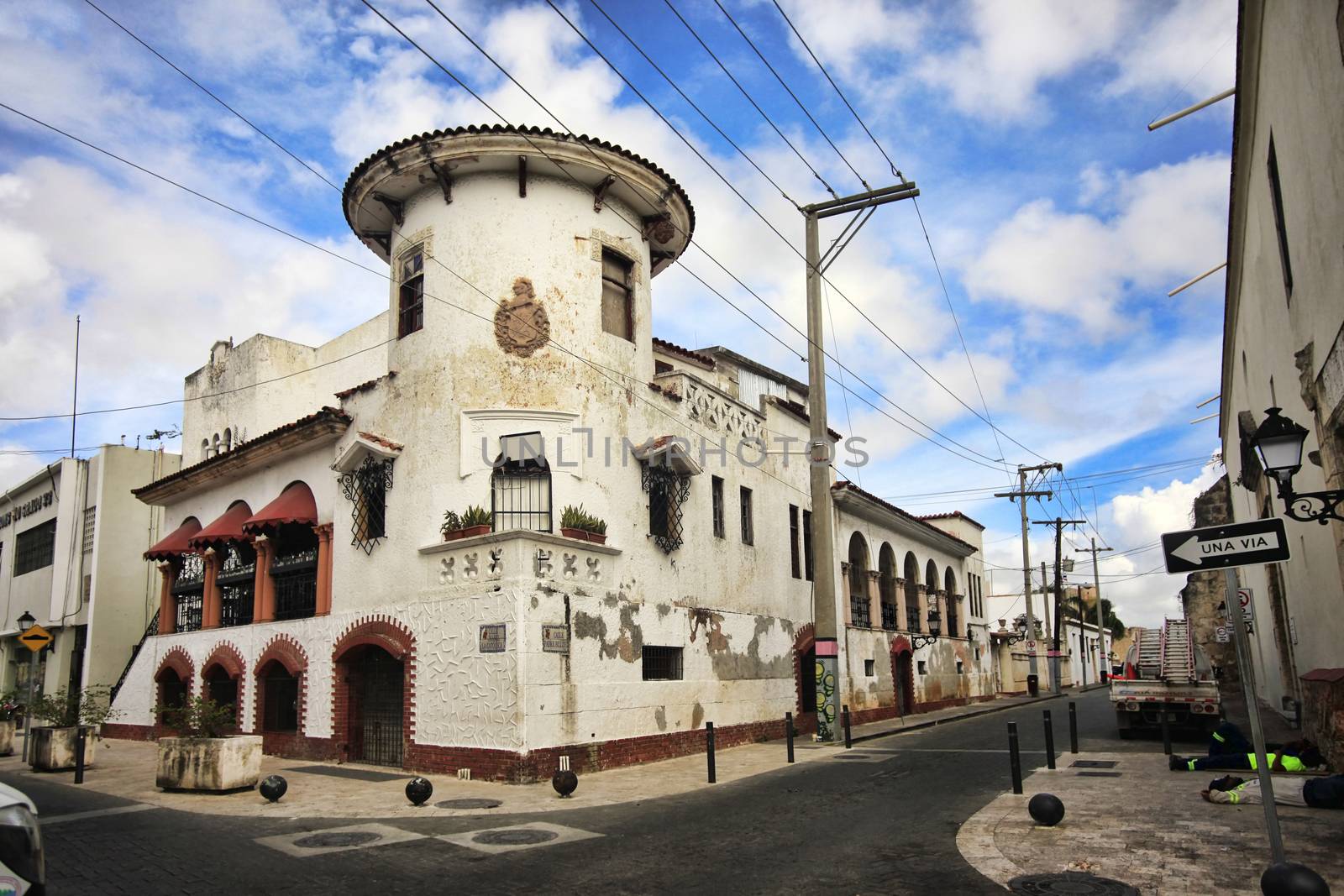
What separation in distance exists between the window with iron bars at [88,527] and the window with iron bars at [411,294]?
18.4 meters

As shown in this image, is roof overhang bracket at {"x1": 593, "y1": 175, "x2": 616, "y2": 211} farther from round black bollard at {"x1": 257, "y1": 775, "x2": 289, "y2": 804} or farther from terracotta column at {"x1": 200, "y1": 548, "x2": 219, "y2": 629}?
terracotta column at {"x1": 200, "y1": 548, "x2": 219, "y2": 629}

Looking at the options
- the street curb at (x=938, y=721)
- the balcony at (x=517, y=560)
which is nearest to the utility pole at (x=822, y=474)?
the street curb at (x=938, y=721)

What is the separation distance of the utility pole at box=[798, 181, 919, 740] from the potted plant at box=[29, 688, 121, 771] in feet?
45.1

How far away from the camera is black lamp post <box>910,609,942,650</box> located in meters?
31.3

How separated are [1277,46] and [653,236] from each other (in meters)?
12.0

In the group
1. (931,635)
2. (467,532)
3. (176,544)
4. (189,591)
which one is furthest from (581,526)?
(931,635)

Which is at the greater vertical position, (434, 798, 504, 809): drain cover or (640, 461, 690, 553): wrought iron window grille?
(640, 461, 690, 553): wrought iron window grille

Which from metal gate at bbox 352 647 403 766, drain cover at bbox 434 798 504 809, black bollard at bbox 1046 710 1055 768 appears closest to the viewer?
drain cover at bbox 434 798 504 809

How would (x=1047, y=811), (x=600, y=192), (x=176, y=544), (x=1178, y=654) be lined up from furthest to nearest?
1. (x=176, y=544)
2. (x=1178, y=654)
3. (x=600, y=192)
4. (x=1047, y=811)

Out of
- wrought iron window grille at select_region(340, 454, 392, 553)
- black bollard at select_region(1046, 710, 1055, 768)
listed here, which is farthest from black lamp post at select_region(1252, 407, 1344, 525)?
wrought iron window grille at select_region(340, 454, 392, 553)

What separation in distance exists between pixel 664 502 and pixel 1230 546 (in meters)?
12.5

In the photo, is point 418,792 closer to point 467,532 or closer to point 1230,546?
point 467,532

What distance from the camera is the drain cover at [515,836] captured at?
30.5 feet

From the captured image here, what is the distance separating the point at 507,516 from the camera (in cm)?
1580
